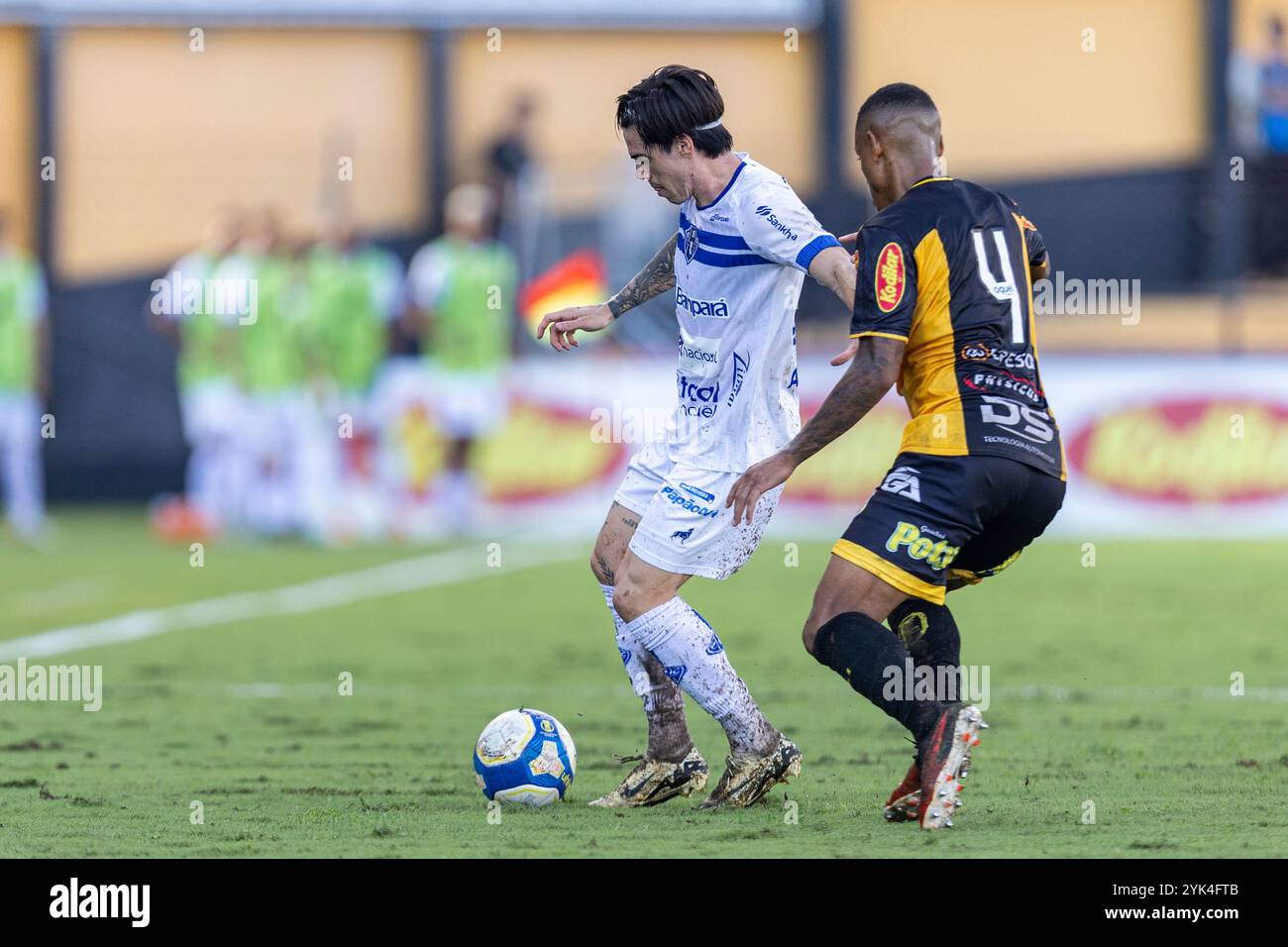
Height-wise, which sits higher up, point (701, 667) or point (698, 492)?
point (698, 492)

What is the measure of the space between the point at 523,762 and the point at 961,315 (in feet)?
5.91

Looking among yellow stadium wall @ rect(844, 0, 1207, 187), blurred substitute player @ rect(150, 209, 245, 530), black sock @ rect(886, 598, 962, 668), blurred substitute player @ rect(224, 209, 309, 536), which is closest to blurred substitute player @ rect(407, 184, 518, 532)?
blurred substitute player @ rect(224, 209, 309, 536)

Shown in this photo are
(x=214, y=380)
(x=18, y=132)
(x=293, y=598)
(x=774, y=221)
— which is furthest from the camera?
(x=18, y=132)

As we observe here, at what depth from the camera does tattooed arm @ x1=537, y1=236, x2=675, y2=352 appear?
253 inches

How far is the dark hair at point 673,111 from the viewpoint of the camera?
5.76m

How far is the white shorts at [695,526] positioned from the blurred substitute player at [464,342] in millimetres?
11876

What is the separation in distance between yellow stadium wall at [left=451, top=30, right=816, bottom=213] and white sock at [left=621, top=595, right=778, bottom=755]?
60.0 feet

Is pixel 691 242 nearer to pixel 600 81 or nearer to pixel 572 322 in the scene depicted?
pixel 572 322

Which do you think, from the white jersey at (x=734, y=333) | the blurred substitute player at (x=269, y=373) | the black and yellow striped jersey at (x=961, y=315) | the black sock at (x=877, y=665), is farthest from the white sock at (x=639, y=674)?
the blurred substitute player at (x=269, y=373)

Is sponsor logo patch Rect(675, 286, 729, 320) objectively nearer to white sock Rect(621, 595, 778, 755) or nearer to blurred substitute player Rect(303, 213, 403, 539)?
white sock Rect(621, 595, 778, 755)

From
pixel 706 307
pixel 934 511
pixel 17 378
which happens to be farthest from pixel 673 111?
pixel 17 378

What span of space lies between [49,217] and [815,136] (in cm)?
888

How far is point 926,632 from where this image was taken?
231 inches
